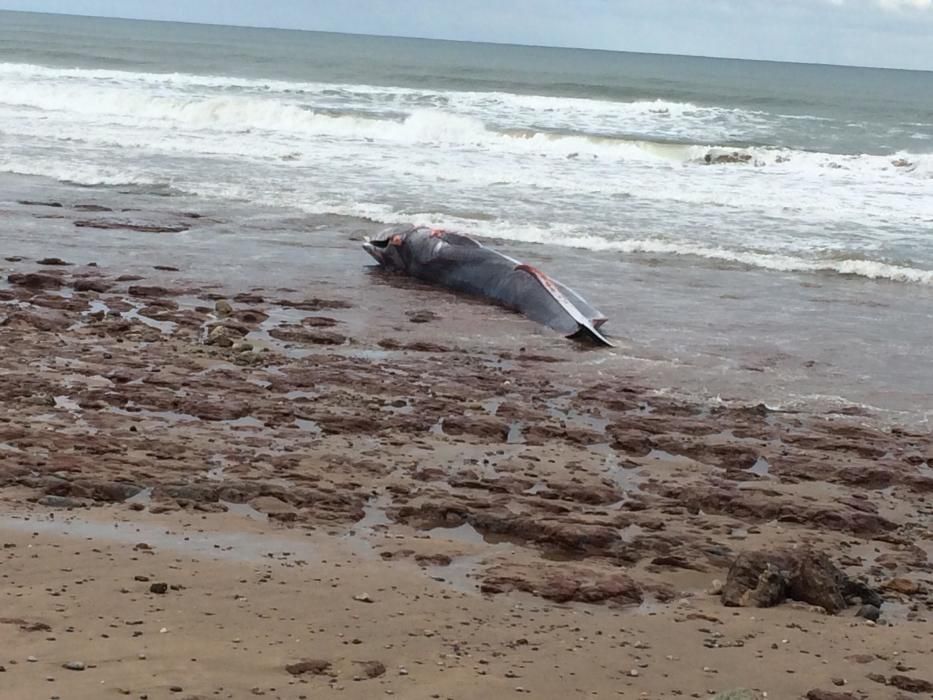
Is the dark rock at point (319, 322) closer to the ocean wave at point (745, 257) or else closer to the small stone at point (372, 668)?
the ocean wave at point (745, 257)

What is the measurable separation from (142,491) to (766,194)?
18107 mm

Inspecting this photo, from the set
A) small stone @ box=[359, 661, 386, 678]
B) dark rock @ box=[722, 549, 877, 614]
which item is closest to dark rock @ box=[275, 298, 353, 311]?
dark rock @ box=[722, 549, 877, 614]

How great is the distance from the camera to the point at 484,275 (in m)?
12.4

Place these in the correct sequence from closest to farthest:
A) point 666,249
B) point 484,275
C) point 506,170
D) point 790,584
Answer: point 790,584 → point 484,275 → point 666,249 → point 506,170

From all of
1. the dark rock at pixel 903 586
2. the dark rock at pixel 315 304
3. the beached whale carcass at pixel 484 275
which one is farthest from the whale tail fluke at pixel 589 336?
the dark rock at pixel 903 586

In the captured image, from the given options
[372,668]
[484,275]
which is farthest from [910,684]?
[484,275]

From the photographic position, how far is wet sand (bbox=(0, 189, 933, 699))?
181 inches

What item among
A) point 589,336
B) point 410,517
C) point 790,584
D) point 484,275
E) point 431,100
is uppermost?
point 431,100

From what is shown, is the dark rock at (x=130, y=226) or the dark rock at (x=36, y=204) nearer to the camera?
the dark rock at (x=130, y=226)

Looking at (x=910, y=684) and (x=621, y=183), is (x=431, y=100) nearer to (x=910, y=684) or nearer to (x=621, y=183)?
(x=621, y=183)

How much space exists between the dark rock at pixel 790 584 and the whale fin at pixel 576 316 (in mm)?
5057

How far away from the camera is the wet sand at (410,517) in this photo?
4586 mm

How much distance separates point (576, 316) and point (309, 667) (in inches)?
270

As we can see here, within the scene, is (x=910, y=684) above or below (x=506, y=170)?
below
